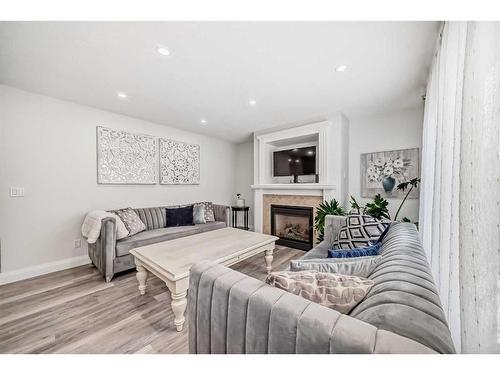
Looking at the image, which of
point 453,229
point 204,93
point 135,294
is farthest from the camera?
point 204,93

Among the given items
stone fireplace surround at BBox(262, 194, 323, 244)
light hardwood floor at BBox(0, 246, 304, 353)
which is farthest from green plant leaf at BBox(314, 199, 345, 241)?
light hardwood floor at BBox(0, 246, 304, 353)

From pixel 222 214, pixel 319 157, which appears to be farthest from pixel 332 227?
pixel 222 214

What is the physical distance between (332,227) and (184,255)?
1676 mm

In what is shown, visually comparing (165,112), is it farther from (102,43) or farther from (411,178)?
(411,178)

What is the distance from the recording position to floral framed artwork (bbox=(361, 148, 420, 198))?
283 cm

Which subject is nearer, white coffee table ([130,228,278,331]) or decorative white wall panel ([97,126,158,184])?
white coffee table ([130,228,278,331])

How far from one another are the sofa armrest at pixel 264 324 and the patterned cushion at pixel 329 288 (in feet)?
0.31

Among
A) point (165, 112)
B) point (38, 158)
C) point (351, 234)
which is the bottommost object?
point (351, 234)

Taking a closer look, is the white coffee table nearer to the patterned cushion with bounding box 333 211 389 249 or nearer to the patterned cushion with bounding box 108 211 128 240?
the patterned cushion with bounding box 108 211 128 240

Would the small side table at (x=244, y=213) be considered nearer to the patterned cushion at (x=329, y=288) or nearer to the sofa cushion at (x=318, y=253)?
the sofa cushion at (x=318, y=253)

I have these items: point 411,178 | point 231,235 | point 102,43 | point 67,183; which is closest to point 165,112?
point 102,43

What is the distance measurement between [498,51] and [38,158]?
3.83m

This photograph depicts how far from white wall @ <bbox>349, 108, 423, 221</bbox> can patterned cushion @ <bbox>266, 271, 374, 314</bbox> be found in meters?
2.87

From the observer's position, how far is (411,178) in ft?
9.30
